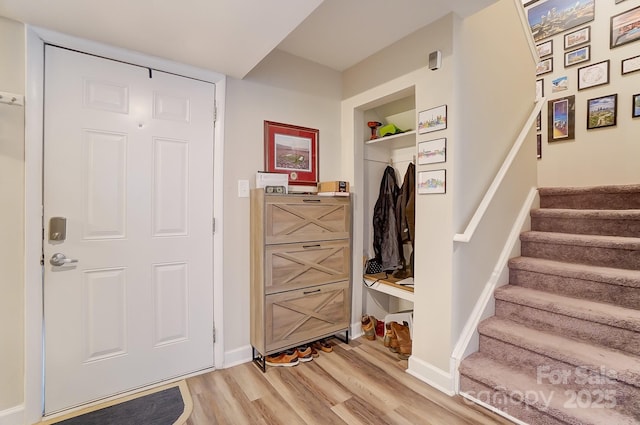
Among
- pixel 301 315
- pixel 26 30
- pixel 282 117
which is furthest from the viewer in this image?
pixel 282 117

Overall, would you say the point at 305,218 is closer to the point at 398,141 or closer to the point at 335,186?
the point at 335,186

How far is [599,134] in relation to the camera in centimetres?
296

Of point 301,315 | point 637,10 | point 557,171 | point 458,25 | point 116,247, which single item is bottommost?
point 301,315

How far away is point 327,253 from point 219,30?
1.67 meters

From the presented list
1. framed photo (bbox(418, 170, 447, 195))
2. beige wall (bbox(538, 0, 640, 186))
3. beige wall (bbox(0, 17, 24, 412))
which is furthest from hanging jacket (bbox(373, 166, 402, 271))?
beige wall (bbox(0, 17, 24, 412))

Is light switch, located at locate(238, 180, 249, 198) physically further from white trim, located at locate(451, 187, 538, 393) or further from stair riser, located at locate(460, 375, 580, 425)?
stair riser, located at locate(460, 375, 580, 425)

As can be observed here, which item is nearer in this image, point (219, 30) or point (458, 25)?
point (219, 30)

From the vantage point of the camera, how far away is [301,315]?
2.24 metres

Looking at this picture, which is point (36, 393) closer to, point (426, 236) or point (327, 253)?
point (327, 253)

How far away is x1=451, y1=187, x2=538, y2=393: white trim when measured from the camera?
6.26 ft

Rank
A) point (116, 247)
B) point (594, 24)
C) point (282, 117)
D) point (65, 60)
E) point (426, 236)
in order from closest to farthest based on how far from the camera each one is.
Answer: point (65, 60)
point (116, 247)
point (426, 236)
point (282, 117)
point (594, 24)

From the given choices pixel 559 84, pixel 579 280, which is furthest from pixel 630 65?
pixel 579 280

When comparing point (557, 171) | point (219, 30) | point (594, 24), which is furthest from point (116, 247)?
point (594, 24)

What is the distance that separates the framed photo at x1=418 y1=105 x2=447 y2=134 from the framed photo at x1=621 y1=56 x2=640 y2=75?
235cm
